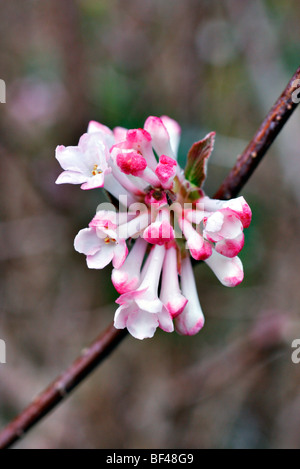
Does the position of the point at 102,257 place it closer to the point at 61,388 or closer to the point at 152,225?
the point at 152,225

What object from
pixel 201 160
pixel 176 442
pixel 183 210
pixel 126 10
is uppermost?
pixel 126 10

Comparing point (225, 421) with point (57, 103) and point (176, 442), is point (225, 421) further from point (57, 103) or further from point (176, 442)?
point (57, 103)

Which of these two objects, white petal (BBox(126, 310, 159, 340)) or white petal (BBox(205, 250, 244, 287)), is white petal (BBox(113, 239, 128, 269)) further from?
white petal (BBox(205, 250, 244, 287))

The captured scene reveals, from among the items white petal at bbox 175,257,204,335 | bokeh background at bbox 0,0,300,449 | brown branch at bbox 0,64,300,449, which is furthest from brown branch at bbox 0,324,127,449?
bokeh background at bbox 0,0,300,449

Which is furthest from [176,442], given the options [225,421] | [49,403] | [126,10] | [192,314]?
[126,10]

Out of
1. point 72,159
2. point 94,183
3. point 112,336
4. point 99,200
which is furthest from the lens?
point 99,200

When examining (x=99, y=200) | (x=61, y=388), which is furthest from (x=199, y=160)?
(x=99, y=200)
